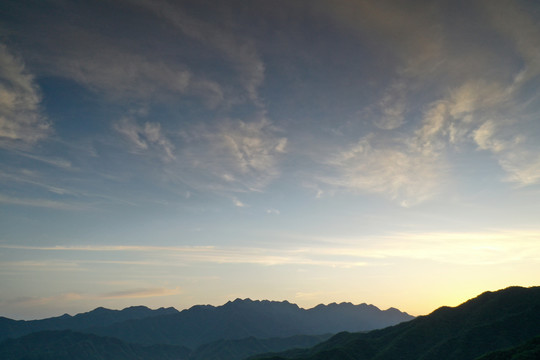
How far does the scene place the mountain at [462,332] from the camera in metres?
128

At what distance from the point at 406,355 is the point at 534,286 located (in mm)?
63883

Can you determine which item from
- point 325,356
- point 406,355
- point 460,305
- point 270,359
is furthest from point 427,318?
point 270,359

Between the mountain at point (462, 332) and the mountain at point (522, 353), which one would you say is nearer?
the mountain at point (522, 353)

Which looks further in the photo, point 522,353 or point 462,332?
point 462,332

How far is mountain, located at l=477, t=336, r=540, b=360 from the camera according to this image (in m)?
84.6

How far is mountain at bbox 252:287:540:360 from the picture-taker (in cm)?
12775

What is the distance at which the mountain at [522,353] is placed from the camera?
84562mm

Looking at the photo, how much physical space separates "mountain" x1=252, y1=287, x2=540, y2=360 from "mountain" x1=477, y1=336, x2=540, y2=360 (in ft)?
119

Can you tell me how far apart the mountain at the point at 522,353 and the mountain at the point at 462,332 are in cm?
3627

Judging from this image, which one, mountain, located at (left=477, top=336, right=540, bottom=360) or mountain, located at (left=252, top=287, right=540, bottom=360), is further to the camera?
mountain, located at (left=252, top=287, right=540, bottom=360)

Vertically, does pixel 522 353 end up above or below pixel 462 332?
below

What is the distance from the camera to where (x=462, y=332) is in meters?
140

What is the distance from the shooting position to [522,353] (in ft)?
283

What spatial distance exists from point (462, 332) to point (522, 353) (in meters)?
59.1
